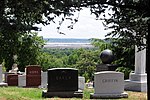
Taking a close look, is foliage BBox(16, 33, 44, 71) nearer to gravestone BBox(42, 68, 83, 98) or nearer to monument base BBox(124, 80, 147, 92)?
monument base BBox(124, 80, 147, 92)

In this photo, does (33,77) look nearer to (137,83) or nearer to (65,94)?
(137,83)

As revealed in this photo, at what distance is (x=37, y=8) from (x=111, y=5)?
1.06 metres

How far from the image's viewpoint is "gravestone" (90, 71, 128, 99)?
14586 millimetres

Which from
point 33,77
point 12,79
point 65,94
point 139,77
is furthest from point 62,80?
point 12,79

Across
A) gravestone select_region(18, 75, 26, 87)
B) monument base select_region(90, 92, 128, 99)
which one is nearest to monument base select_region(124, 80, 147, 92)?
monument base select_region(90, 92, 128, 99)

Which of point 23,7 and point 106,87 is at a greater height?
point 23,7

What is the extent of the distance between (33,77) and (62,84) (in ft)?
22.4

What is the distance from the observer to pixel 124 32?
6426 millimetres

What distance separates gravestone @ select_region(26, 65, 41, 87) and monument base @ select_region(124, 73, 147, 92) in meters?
5.58

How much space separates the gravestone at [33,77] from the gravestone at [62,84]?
6.40 metres

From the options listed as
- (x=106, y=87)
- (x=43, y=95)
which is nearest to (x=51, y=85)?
(x=43, y=95)

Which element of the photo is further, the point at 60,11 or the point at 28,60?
the point at 28,60

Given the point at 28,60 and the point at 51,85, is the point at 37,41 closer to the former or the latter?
the point at 28,60

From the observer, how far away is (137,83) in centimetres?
1705
